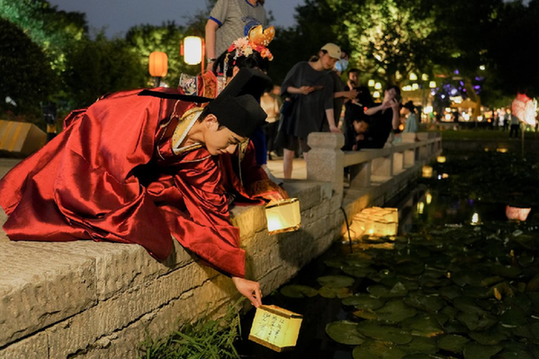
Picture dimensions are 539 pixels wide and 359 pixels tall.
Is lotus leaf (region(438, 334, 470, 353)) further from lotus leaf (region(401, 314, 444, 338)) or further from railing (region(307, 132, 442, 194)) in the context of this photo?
railing (region(307, 132, 442, 194))

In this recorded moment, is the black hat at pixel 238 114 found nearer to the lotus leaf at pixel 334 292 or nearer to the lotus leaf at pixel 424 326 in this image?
the lotus leaf at pixel 424 326

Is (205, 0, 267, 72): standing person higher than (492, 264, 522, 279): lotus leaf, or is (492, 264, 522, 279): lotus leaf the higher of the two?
(205, 0, 267, 72): standing person

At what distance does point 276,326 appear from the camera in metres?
2.79

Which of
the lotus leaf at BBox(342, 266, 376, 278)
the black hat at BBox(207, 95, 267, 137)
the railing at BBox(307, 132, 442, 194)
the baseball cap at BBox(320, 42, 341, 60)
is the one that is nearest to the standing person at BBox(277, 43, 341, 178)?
the baseball cap at BBox(320, 42, 341, 60)

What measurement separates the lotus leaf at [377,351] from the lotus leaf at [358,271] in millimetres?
1350

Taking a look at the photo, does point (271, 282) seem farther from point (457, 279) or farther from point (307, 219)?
point (457, 279)

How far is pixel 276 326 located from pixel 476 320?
145cm

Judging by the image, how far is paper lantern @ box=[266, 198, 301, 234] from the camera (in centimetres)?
343

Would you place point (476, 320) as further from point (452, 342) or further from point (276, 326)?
point (276, 326)

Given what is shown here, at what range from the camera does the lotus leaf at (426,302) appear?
3.64 metres

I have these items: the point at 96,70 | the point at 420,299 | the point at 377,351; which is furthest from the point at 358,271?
the point at 96,70

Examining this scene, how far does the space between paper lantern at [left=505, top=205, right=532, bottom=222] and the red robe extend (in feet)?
18.6

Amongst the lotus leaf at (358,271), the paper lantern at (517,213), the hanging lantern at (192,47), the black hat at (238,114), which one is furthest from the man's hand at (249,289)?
the hanging lantern at (192,47)

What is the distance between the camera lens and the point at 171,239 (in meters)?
2.56
